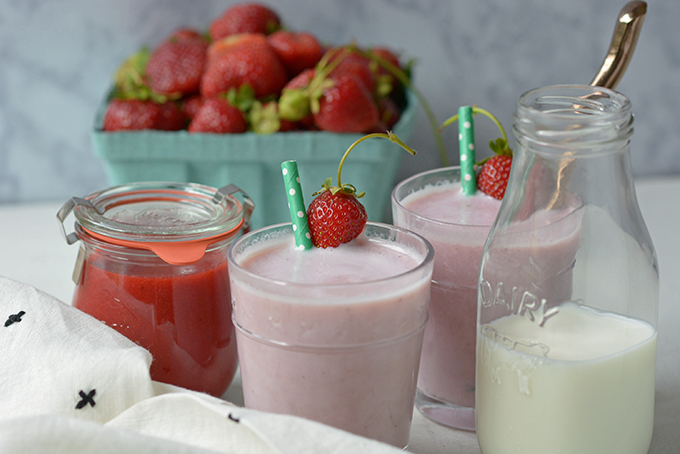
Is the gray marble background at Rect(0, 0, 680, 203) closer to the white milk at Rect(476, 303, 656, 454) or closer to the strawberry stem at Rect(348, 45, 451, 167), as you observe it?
the strawberry stem at Rect(348, 45, 451, 167)

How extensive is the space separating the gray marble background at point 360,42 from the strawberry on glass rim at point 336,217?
30.5 inches

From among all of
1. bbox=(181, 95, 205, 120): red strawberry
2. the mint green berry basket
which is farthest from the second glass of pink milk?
bbox=(181, 95, 205, 120): red strawberry

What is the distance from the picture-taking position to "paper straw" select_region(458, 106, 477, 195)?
2.17 ft

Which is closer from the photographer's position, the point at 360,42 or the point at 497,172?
the point at 497,172

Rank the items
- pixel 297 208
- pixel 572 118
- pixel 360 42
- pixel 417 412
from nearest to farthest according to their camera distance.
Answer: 1. pixel 572 118
2. pixel 297 208
3. pixel 417 412
4. pixel 360 42

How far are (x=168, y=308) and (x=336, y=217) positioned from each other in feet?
0.59

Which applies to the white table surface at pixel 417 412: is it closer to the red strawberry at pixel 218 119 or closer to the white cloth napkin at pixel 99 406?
the white cloth napkin at pixel 99 406

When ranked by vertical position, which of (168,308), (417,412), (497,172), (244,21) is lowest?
(417,412)

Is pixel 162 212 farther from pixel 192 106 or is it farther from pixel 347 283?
pixel 192 106

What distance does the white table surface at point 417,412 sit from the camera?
0.64 metres

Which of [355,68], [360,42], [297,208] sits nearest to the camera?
[297,208]

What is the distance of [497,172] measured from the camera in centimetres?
66

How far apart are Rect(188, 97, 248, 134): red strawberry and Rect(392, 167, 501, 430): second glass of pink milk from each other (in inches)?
17.2

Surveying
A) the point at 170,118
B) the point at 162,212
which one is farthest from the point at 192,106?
the point at 162,212
